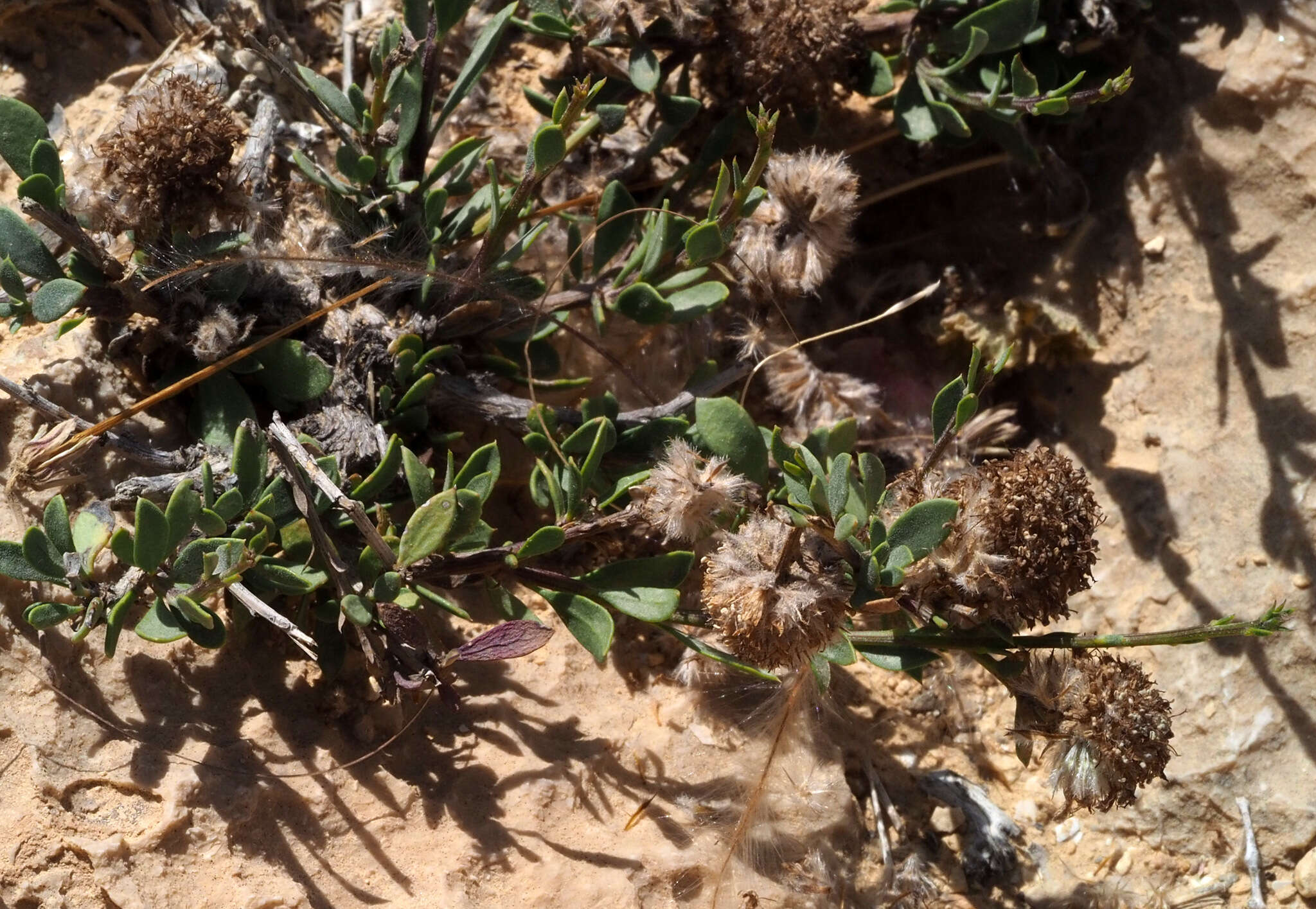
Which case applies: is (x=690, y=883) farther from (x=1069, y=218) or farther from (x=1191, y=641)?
(x=1069, y=218)

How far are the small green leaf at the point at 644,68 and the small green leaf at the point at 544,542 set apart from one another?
1.35 meters

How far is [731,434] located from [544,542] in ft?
1.76

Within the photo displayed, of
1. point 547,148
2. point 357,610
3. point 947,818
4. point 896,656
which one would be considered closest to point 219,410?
point 357,610

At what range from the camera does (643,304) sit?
274 cm

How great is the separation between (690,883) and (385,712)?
2.66 feet

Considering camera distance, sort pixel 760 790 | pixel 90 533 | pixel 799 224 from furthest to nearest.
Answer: pixel 799 224 < pixel 760 790 < pixel 90 533

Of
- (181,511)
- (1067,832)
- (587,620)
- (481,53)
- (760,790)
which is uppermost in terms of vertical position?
(481,53)

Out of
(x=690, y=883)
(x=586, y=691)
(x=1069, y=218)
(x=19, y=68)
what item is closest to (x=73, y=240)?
(x=19, y=68)

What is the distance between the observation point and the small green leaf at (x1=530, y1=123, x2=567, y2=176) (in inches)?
91.4

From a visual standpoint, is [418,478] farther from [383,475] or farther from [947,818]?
[947,818]

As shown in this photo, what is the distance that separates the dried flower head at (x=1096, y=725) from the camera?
221 centimetres

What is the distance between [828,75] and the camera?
123 inches

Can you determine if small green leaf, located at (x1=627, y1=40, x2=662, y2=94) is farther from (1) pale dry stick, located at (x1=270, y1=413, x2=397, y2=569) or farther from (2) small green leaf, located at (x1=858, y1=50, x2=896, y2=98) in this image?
(1) pale dry stick, located at (x1=270, y1=413, x2=397, y2=569)

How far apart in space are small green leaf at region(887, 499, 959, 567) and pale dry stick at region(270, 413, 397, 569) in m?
1.08
